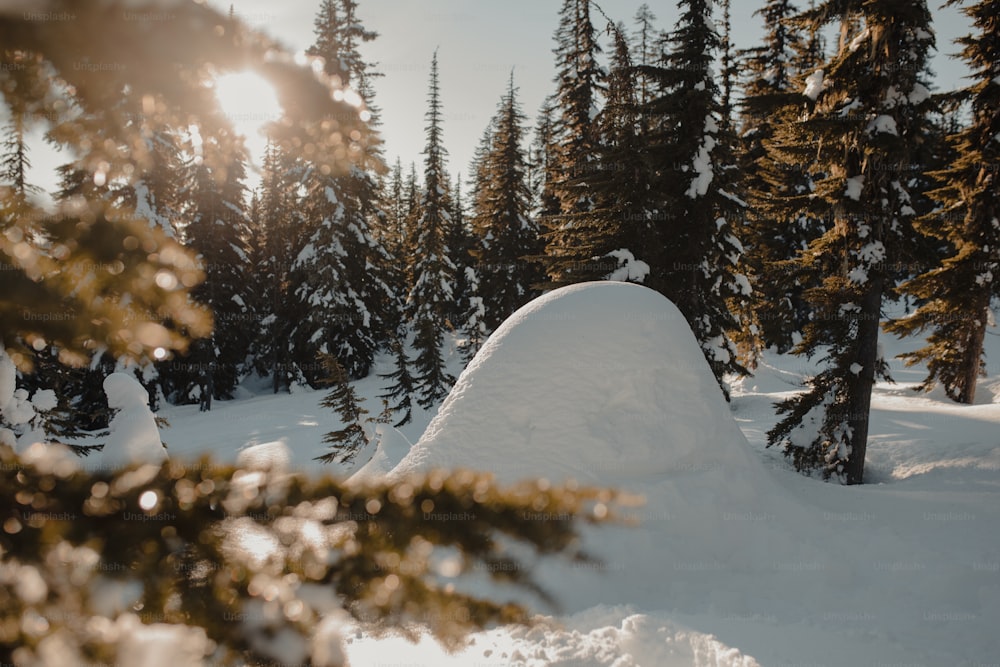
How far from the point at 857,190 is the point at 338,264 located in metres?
21.7

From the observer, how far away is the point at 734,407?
20.0m

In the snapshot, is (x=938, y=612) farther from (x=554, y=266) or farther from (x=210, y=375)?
(x=210, y=375)

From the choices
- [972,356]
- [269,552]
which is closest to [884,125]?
[972,356]

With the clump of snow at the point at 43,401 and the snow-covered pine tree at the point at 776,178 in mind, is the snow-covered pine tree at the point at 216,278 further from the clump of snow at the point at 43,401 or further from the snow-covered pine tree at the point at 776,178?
the snow-covered pine tree at the point at 776,178

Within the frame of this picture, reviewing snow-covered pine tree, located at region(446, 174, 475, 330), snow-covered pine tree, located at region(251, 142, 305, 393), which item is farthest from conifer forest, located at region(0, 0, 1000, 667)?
snow-covered pine tree, located at region(446, 174, 475, 330)

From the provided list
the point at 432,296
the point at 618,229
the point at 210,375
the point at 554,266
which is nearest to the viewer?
the point at 618,229

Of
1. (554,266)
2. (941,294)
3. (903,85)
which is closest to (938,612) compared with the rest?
(903,85)

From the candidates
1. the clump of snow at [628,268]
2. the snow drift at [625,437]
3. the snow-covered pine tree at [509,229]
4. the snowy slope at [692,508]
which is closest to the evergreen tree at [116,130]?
the snowy slope at [692,508]

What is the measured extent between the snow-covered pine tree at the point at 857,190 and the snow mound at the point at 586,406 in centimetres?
475

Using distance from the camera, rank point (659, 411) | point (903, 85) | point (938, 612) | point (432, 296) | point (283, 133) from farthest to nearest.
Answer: point (432, 296) → point (903, 85) → point (659, 411) → point (938, 612) → point (283, 133)

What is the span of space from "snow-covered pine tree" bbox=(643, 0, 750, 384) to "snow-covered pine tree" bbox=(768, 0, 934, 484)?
264 cm

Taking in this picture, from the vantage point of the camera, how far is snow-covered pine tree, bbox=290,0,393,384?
24.5 metres

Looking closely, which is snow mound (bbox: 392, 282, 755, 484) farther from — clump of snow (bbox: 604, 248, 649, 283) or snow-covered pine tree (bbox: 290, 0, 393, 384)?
snow-covered pine tree (bbox: 290, 0, 393, 384)

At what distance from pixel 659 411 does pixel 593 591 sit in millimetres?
2582
